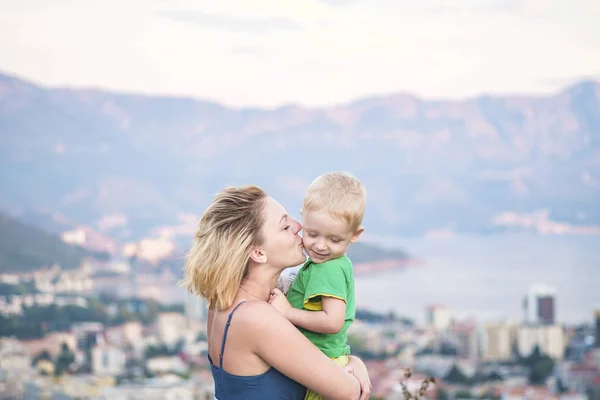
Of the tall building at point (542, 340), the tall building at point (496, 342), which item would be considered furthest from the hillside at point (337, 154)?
the tall building at point (542, 340)

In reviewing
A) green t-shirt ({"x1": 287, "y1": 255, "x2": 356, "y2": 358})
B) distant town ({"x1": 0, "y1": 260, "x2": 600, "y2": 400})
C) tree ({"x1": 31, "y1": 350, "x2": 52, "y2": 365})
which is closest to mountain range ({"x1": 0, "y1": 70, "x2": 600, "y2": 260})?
distant town ({"x1": 0, "y1": 260, "x2": 600, "y2": 400})

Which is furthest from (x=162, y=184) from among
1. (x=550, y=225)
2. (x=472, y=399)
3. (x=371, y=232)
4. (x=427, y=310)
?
(x=472, y=399)

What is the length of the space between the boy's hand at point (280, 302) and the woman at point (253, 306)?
20mm

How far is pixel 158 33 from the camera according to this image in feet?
93.7

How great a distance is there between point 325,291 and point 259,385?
0.72ft

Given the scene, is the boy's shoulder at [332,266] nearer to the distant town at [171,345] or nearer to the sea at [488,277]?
the distant town at [171,345]

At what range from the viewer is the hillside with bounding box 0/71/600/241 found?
3156 centimetres

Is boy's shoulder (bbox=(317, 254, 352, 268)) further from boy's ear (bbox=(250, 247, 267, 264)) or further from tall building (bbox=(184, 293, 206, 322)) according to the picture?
tall building (bbox=(184, 293, 206, 322))

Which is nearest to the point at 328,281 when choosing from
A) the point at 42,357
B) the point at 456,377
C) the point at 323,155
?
the point at 456,377

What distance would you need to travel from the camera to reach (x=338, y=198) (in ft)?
5.28

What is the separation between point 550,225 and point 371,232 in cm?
739

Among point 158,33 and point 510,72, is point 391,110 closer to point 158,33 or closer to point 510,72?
point 510,72

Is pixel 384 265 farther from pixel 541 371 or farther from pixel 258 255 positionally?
pixel 258 255

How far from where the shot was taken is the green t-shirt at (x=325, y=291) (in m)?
1.59
